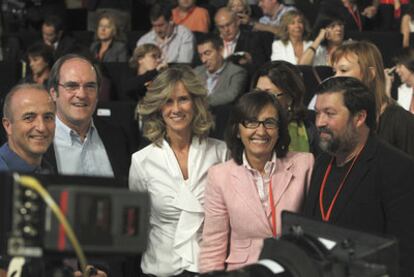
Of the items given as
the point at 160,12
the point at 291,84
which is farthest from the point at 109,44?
the point at 291,84

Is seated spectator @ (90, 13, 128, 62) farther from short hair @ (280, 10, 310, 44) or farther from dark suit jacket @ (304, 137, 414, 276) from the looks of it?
dark suit jacket @ (304, 137, 414, 276)

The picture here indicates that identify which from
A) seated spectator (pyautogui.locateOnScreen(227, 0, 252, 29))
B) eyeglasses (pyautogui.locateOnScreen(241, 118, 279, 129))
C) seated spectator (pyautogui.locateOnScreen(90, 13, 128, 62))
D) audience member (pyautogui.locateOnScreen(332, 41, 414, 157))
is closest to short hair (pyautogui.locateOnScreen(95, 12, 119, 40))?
seated spectator (pyautogui.locateOnScreen(90, 13, 128, 62))

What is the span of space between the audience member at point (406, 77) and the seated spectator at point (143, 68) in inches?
87.9

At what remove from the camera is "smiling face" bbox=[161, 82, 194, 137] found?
4.35 meters

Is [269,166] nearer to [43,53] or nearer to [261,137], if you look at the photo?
[261,137]

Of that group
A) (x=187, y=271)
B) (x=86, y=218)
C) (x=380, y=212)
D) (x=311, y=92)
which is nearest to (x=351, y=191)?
(x=380, y=212)

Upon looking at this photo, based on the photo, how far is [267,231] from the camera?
3.97 metres

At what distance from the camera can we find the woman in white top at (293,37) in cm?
908

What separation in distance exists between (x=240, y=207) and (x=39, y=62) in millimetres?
5077

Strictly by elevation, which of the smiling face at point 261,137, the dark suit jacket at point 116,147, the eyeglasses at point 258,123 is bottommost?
the dark suit jacket at point 116,147

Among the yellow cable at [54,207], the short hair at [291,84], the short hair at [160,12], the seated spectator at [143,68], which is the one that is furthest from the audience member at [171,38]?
the yellow cable at [54,207]

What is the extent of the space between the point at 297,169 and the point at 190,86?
650 mm

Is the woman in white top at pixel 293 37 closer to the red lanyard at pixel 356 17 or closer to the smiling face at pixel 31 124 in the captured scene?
the red lanyard at pixel 356 17

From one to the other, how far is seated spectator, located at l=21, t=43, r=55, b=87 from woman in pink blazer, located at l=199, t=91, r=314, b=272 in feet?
15.4
